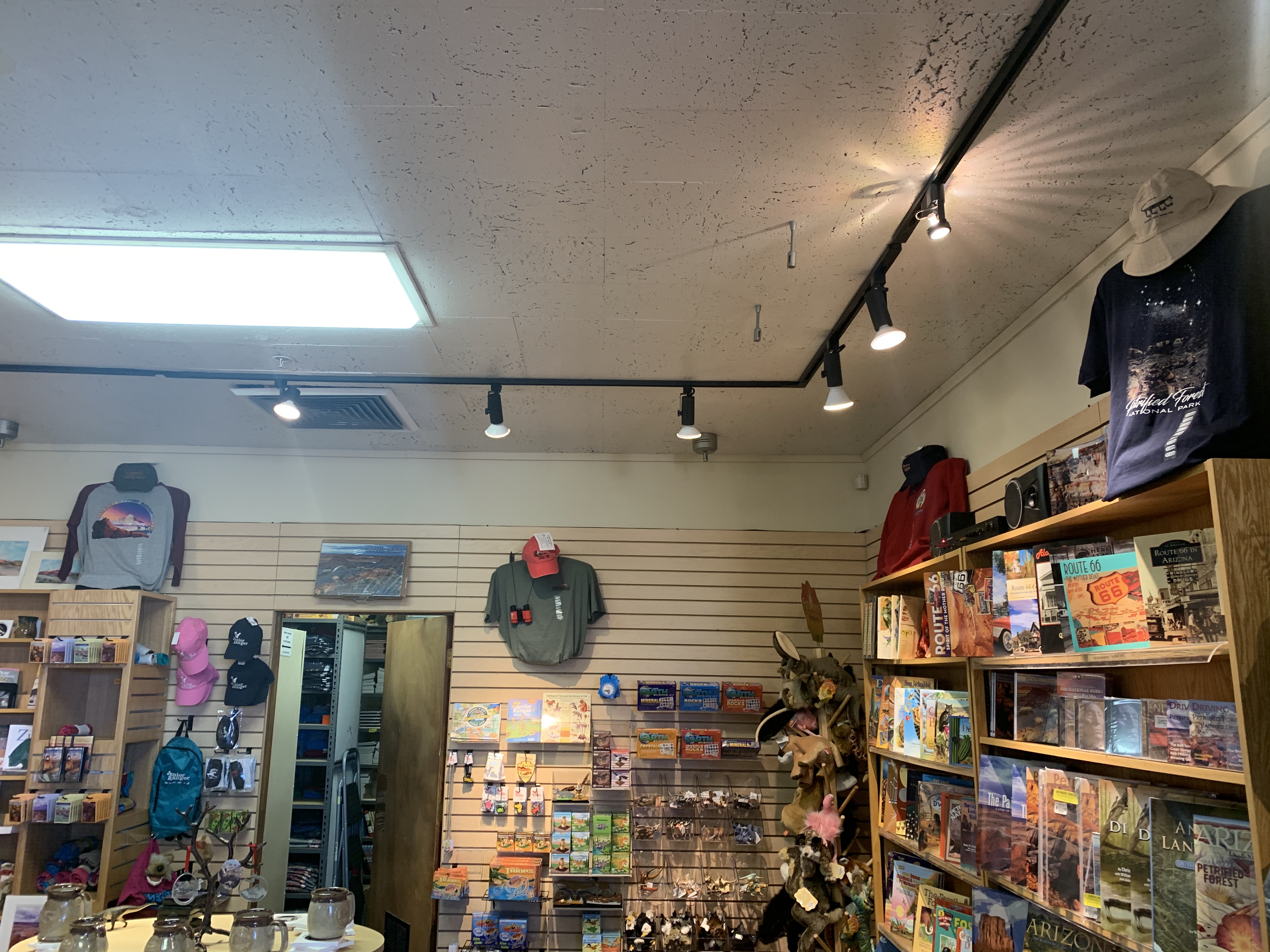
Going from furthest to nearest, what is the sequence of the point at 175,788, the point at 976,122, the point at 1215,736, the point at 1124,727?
the point at 175,788
the point at 1124,727
the point at 976,122
the point at 1215,736

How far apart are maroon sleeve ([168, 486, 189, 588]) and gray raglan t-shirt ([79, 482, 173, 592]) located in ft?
0.07

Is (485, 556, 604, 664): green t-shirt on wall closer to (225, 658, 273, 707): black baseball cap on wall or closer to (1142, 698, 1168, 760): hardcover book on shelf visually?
(225, 658, 273, 707): black baseball cap on wall

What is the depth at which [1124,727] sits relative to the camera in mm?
2459

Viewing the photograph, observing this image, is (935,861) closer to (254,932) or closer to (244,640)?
(254,932)

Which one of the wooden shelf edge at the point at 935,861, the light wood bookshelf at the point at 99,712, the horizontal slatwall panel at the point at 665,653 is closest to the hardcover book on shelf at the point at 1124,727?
the wooden shelf edge at the point at 935,861

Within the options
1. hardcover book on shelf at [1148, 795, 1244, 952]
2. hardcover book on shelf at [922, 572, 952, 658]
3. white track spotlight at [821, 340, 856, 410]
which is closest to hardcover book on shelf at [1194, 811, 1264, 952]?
hardcover book on shelf at [1148, 795, 1244, 952]

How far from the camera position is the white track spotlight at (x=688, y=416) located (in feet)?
14.3

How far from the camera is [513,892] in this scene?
5.14m

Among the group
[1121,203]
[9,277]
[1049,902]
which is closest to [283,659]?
[9,277]

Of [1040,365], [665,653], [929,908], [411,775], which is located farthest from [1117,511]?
[411,775]

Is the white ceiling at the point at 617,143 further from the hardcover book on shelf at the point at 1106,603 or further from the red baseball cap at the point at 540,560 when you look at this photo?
the red baseball cap at the point at 540,560

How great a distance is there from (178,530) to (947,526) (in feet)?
16.5

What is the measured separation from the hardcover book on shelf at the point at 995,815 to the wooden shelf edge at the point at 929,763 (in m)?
0.21

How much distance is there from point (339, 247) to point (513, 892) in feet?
13.1
